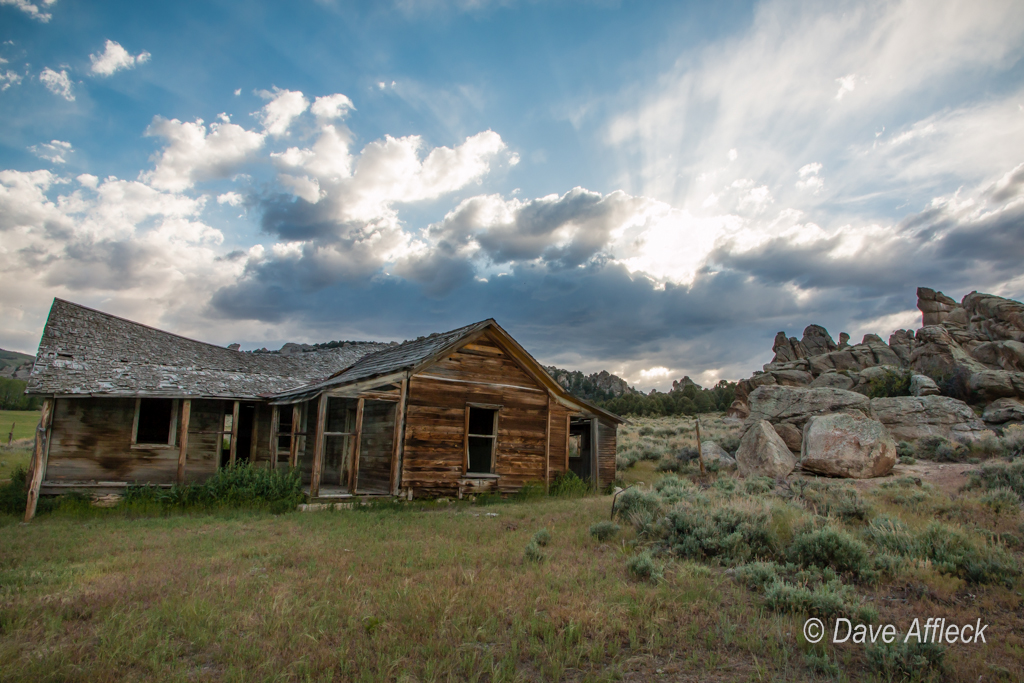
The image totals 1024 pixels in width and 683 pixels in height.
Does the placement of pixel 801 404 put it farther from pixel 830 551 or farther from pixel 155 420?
pixel 155 420

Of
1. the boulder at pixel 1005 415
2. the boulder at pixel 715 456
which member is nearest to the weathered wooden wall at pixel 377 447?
the boulder at pixel 715 456

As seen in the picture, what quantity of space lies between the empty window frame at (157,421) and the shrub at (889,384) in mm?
31782

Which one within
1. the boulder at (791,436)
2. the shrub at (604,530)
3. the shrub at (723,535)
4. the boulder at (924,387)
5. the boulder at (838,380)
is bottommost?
the shrub at (604,530)

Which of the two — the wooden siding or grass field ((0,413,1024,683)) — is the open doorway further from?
grass field ((0,413,1024,683))

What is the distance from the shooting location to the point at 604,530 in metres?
8.12

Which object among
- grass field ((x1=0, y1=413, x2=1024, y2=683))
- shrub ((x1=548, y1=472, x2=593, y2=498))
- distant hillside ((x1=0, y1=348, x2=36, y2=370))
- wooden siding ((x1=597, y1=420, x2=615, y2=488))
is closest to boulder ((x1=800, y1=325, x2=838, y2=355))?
wooden siding ((x1=597, y1=420, x2=615, y2=488))

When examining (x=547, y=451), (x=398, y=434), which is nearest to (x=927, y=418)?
(x=547, y=451)

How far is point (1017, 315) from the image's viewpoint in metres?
38.0

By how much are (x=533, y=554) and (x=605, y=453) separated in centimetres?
993

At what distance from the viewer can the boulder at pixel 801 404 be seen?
17.0 meters

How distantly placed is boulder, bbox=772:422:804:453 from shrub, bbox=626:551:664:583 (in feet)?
43.3

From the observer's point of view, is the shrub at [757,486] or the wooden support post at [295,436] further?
the wooden support post at [295,436]

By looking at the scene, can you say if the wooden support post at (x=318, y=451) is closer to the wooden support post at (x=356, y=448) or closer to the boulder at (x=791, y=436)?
the wooden support post at (x=356, y=448)

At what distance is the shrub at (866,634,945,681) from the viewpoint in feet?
12.6
